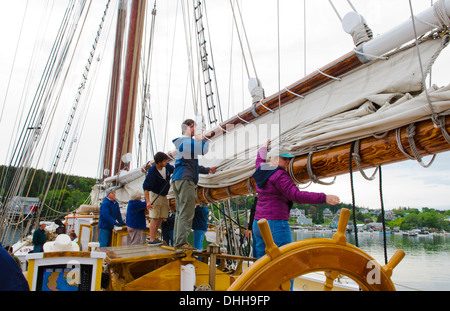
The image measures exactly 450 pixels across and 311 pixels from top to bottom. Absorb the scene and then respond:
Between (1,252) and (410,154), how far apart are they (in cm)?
205

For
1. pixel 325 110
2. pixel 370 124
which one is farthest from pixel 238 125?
pixel 370 124

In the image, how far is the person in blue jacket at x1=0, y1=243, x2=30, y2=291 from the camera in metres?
1.23

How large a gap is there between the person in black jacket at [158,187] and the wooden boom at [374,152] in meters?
2.18

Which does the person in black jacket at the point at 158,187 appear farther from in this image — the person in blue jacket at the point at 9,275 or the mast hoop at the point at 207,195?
the person in blue jacket at the point at 9,275

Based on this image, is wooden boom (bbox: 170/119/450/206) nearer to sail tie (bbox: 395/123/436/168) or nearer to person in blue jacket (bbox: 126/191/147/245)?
sail tie (bbox: 395/123/436/168)

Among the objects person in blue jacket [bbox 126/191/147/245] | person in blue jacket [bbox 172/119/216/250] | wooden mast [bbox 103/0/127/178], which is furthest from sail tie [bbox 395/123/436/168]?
wooden mast [bbox 103/0/127/178]

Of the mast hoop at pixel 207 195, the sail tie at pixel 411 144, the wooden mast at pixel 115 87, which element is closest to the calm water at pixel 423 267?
the mast hoop at pixel 207 195

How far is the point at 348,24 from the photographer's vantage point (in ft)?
7.76

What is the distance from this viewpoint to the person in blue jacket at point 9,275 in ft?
4.04

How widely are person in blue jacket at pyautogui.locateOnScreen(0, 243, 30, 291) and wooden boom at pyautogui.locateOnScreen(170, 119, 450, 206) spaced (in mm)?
1860

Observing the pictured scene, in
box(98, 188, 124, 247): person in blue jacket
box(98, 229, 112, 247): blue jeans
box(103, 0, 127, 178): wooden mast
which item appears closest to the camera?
box(98, 188, 124, 247): person in blue jacket

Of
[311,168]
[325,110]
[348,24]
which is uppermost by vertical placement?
[348,24]

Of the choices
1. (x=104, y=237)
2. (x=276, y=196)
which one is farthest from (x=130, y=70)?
Result: (x=276, y=196)
